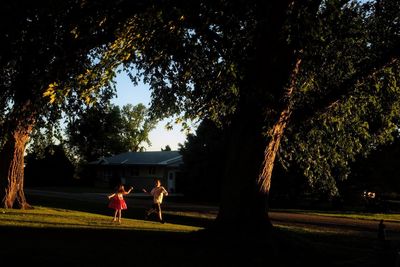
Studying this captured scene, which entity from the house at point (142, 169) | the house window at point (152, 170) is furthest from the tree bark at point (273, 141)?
the house window at point (152, 170)

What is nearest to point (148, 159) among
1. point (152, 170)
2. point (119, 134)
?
point (152, 170)

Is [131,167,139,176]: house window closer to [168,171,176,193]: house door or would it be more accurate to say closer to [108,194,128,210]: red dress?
[168,171,176,193]: house door

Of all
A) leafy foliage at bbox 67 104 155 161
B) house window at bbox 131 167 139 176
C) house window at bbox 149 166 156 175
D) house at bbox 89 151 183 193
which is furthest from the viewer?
leafy foliage at bbox 67 104 155 161

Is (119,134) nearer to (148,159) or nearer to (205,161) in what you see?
(148,159)

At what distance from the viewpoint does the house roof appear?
54219 millimetres

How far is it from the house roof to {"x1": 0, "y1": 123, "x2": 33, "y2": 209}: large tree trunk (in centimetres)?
3187

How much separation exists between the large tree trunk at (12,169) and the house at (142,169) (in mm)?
30686

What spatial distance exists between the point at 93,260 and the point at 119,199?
9.40m

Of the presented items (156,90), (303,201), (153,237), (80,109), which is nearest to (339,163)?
(156,90)

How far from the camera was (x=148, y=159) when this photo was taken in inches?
2229

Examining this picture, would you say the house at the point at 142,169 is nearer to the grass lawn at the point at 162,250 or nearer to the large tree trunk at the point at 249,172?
the grass lawn at the point at 162,250

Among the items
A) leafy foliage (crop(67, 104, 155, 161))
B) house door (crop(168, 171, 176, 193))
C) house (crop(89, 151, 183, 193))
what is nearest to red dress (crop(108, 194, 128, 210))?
house (crop(89, 151, 183, 193))

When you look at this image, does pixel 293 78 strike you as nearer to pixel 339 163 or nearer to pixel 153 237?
pixel 153 237

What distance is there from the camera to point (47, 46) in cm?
1086
